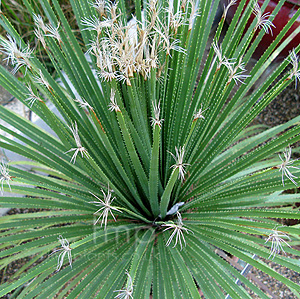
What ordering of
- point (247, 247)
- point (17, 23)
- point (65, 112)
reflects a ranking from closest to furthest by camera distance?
point (247, 247) < point (65, 112) < point (17, 23)

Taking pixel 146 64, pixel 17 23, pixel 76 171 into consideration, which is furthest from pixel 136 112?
pixel 17 23

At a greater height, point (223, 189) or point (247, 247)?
point (223, 189)

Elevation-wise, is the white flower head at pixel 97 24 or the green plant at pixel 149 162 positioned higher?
the white flower head at pixel 97 24

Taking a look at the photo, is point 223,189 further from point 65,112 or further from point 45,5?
point 45,5

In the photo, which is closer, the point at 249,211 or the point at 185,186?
the point at 249,211

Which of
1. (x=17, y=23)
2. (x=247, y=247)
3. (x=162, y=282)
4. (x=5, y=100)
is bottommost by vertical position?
(x=162, y=282)

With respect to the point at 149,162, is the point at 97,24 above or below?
above

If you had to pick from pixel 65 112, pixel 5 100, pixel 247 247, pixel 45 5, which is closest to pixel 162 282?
pixel 247 247

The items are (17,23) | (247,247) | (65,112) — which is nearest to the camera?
(247,247)

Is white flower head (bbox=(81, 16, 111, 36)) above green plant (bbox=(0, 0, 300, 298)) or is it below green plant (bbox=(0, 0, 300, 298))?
above
